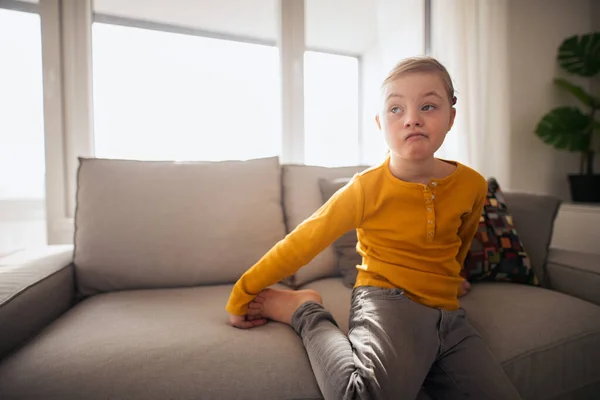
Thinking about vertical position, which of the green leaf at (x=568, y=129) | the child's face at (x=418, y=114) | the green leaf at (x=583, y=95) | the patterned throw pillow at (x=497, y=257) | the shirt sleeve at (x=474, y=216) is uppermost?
the green leaf at (x=583, y=95)

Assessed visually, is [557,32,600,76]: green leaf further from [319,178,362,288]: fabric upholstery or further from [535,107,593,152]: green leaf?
[319,178,362,288]: fabric upholstery

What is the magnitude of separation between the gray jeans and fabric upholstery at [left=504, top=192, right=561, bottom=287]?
640 mm

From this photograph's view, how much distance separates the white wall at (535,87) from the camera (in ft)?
8.46

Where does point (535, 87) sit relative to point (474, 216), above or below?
above

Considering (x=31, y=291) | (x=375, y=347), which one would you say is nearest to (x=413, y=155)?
(x=375, y=347)

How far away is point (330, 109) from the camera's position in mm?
2609

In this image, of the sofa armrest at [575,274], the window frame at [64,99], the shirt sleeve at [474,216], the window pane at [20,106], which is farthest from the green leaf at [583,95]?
the window pane at [20,106]

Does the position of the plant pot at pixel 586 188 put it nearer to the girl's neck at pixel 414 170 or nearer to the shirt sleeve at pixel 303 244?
the girl's neck at pixel 414 170

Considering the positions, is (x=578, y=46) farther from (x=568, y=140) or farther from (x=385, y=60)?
(x=385, y=60)

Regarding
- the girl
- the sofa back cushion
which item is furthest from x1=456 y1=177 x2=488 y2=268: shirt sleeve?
the sofa back cushion

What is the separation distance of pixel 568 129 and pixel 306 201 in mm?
2198

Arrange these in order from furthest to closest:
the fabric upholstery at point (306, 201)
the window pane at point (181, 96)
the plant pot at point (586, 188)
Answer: the plant pot at point (586, 188)
the window pane at point (181, 96)
the fabric upholstery at point (306, 201)

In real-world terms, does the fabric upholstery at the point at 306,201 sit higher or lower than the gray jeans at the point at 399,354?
higher

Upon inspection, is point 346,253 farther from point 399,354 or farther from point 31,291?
point 31,291
